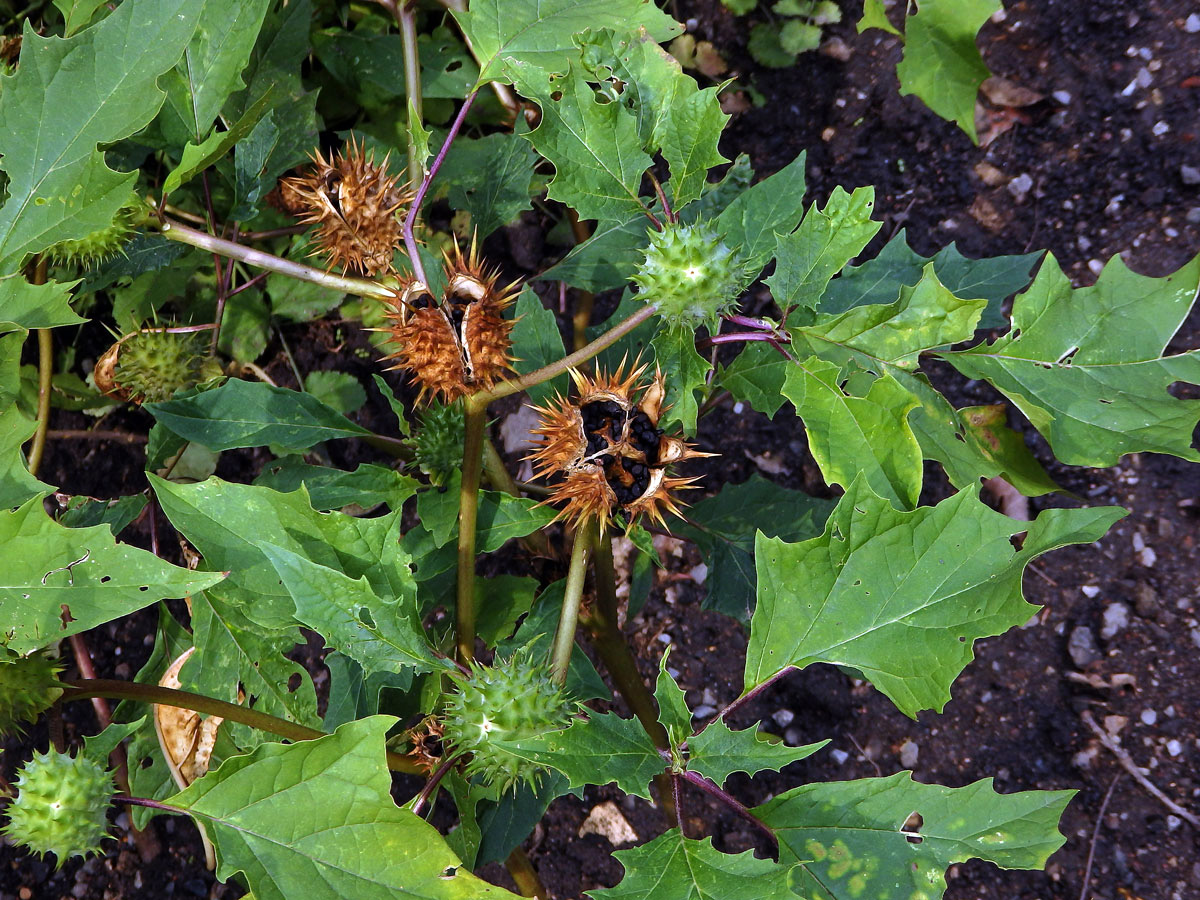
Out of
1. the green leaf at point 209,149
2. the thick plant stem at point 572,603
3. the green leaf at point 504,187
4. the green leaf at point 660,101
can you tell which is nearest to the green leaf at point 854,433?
the green leaf at point 660,101

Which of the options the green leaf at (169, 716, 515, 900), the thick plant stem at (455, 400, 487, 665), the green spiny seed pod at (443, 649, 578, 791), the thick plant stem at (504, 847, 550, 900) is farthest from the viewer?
the thick plant stem at (504, 847, 550, 900)

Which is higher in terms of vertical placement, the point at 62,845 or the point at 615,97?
the point at 615,97

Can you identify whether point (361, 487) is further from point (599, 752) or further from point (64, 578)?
point (599, 752)

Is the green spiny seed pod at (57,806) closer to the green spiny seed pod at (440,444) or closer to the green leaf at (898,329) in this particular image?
the green spiny seed pod at (440,444)

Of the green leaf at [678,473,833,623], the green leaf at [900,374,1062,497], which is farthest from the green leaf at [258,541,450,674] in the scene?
the green leaf at [900,374,1062,497]

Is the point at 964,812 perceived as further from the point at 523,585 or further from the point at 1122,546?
the point at 1122,546

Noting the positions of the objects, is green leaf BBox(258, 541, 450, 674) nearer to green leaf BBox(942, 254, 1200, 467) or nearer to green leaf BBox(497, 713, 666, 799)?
green leaf BBox(497, 713, 666, 799)

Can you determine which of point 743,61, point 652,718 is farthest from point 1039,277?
point 743,61
